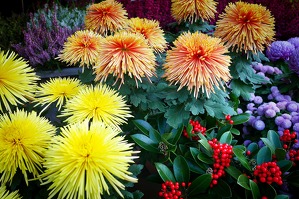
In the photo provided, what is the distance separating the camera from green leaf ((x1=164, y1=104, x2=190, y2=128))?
1058 millimetres

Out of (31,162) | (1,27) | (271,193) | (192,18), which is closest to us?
(31,162)

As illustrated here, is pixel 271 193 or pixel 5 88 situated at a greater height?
pixel 5 88

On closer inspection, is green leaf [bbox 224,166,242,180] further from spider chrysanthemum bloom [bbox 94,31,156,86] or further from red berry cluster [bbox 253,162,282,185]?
spider chrysanthemum bloom [bbox 94,31,156,86]

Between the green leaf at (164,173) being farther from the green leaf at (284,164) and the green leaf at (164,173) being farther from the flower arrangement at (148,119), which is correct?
the green leaf at (284,164)

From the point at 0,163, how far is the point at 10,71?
0.23 metres

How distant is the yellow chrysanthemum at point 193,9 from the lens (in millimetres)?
1351

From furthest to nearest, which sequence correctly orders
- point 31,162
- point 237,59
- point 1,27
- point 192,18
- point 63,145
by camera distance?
point 1,27, point 192,18, point 237,59, point 31,162, point 63,145

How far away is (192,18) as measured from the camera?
4.69 feet

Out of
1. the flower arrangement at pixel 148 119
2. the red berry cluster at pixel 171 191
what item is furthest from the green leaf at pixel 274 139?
the red berry cluster at pixel 171 191

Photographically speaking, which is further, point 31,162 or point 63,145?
point 31,162

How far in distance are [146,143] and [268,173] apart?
36 cm

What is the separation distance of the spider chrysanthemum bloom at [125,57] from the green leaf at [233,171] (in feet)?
1.16

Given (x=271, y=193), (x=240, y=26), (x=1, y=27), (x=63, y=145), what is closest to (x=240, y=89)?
(x=240, y=26)

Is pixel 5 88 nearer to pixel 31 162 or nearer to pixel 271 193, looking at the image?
pixel 31 162
